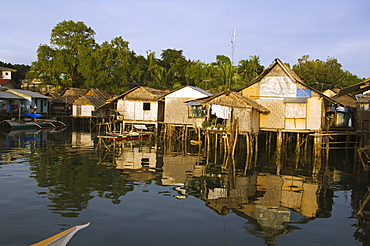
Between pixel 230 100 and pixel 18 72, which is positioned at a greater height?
pixel 18 72

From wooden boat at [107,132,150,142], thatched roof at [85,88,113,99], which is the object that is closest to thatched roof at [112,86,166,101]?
wooden boat at [107,132,150,142]

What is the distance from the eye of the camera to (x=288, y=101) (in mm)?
17922

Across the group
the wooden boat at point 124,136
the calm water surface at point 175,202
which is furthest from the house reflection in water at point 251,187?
the wooden boat at point 124,136

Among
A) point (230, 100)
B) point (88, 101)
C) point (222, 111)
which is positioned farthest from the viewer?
point (88, 101)

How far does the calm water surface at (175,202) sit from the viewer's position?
7.11 metres

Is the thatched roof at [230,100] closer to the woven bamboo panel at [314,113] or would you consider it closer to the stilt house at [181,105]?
the woven bamboo panel at [314,113]

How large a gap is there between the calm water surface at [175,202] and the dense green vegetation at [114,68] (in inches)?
861

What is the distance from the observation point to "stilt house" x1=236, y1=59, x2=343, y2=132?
704 inches

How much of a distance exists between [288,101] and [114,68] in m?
23.6

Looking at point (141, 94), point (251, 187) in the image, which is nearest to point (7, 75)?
point (141, 94)

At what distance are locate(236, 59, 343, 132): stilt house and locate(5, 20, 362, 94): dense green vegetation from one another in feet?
53.5

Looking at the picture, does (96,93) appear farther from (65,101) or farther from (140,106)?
(140,106)

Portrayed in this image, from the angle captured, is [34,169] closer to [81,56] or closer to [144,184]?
Result: [144,184]

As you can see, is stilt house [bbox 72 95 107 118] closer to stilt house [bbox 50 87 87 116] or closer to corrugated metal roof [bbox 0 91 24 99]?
stilt house [bbox 50 87 87 116]
